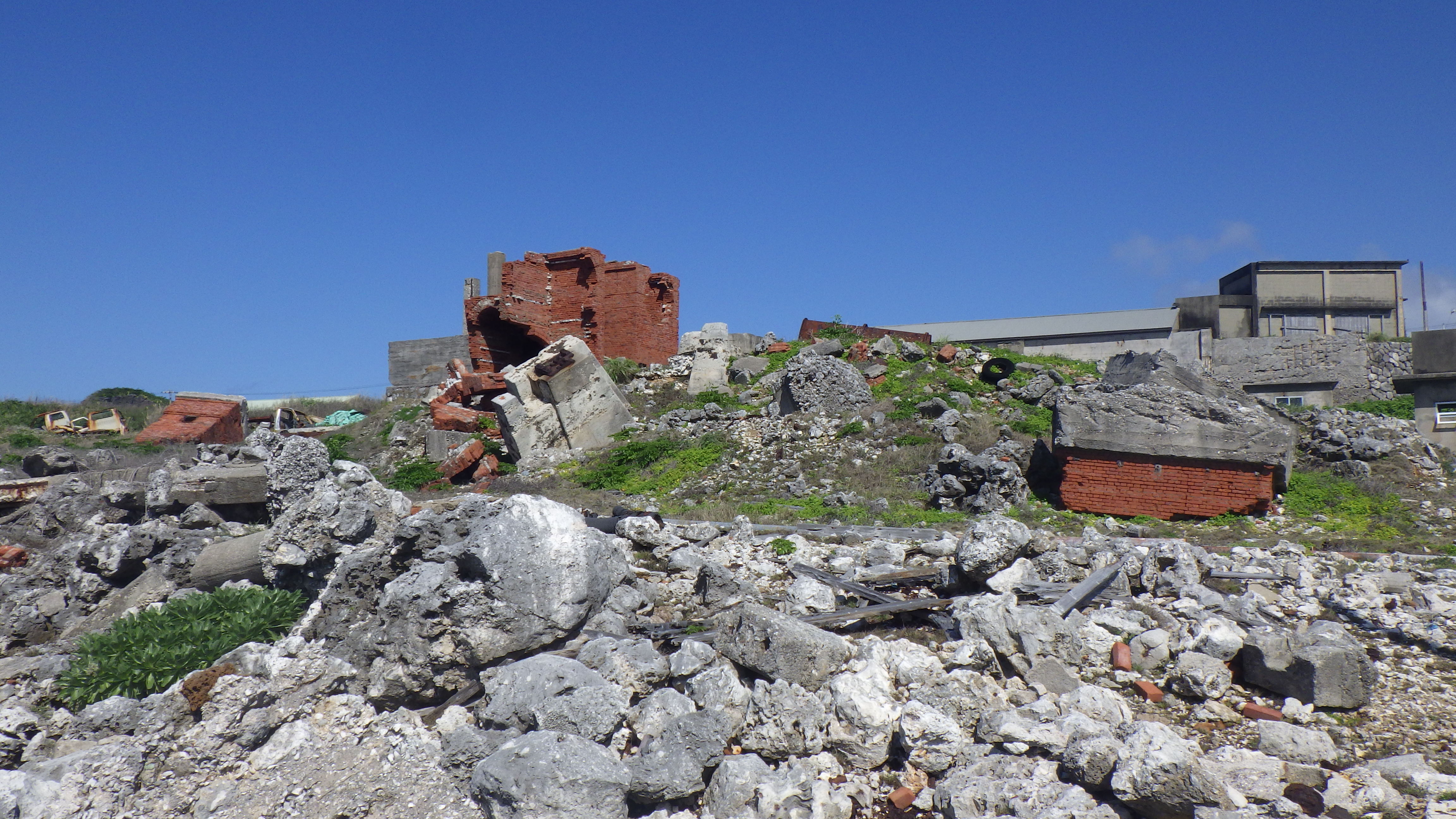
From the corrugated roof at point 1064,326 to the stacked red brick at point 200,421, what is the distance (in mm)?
18028

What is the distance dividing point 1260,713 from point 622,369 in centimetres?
1524

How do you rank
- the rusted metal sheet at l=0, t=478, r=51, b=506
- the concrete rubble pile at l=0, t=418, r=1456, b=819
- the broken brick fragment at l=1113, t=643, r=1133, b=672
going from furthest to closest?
the rusted metal sheet at l=0, t=478, r=51, b=506, the broken brick fragment at l=1113, t=643, r=1133, b=672, the concrete rubble pile at l=0, t=418, r=1456, b=819

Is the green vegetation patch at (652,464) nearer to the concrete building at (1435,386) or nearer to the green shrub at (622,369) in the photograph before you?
the green shrub at (622,369)

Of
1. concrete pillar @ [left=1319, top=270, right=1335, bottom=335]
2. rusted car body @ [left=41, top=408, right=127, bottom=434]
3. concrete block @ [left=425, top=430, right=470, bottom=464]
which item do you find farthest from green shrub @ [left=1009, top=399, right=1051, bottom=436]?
concrete pillar @ [left=1319, top=270, right=1335, bottom=335]

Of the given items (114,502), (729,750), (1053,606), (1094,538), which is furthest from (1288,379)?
(114,502)

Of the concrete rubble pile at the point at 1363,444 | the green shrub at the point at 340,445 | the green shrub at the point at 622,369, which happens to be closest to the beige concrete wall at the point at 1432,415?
the concrete rubble pile at the point at 1363,444

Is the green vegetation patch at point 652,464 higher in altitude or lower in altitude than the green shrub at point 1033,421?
lower

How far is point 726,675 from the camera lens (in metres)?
5.04

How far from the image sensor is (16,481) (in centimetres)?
1069

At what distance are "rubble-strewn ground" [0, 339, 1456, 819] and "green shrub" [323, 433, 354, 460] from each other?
26.4 feet

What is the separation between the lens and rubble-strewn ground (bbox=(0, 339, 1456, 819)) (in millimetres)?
4320

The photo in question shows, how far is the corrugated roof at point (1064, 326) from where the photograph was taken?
2803 cm

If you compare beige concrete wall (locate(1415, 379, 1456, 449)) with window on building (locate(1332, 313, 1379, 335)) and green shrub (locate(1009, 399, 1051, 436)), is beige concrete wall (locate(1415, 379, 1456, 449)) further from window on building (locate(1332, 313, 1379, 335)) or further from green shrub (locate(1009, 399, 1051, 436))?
window on building (locate(1332, 313, 1379, 335))

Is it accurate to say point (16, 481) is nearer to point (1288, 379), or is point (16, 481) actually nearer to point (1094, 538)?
point (1094, 538)
